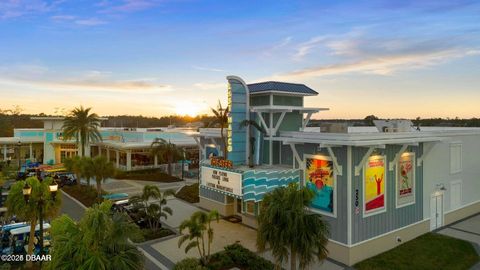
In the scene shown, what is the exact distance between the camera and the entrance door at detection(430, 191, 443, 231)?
2267 cm

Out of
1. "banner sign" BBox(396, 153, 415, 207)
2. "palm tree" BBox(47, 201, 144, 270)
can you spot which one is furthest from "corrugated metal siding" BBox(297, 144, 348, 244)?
"palm tree" BBox(47, 201, 144, 270)

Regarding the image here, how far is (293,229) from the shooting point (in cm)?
1269

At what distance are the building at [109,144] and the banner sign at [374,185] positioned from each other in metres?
35.2

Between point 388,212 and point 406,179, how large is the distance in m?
2.80

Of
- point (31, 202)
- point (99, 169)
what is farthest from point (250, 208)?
point (99, 169)

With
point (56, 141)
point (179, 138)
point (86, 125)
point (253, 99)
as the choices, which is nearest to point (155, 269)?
point (253, 99)

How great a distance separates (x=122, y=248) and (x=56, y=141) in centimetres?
5275

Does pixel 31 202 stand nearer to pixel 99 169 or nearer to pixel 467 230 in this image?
pixel 99 169

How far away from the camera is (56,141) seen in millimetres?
54969

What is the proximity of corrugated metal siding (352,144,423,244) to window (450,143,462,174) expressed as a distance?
488 cm

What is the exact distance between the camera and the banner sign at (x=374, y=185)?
18.1 m

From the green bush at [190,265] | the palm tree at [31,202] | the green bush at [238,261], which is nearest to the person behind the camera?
the green bush at [190,265]

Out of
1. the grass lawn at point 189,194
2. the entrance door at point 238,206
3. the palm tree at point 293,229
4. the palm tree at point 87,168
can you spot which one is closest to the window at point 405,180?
the palm tree at point 293,229

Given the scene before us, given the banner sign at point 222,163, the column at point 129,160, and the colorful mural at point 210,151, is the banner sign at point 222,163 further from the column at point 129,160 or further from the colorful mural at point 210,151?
the column at point 129,160
